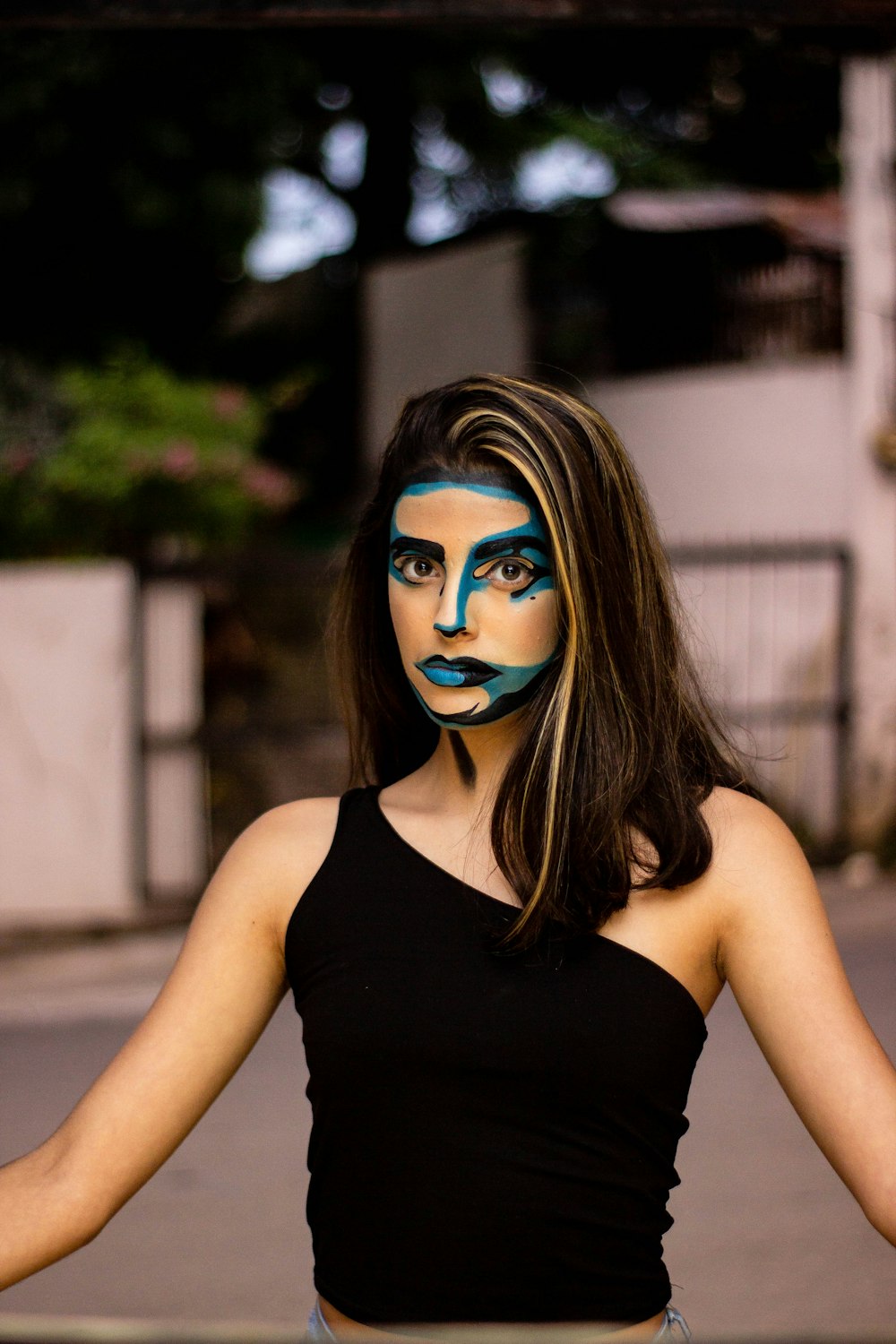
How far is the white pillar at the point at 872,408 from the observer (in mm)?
7984

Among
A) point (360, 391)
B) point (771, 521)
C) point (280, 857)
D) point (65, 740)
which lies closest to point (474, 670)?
point (280, 857)

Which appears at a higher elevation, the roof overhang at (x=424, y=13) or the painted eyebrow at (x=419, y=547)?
the roof overhang at (x=424, y=13)

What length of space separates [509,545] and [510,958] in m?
0.41

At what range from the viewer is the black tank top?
1.38 metres

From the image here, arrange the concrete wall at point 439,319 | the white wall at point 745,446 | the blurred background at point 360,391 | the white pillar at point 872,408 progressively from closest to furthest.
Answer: the blurred background at point 360,391 → the white pillar at point 872,408 → the white wall at point 745,446 → the concrete wall at point 439,319

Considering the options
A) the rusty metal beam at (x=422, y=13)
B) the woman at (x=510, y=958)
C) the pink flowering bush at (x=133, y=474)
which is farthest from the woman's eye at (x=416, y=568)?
the pink flowering bush at (x=133, y=474)

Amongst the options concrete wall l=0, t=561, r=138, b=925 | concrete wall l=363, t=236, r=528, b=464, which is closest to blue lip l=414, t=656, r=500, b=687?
concrete wall l=0, t=561, r=138, b=925

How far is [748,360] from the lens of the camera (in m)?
9.64

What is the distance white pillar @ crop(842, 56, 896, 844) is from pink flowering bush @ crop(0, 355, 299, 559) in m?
3.96

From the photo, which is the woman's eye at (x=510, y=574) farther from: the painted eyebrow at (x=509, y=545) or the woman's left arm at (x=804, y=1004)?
the woman's left arm at (x=804, y=1004)

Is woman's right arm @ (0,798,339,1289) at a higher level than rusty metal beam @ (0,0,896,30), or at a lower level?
lower

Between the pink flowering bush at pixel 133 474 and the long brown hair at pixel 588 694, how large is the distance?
24.9ft

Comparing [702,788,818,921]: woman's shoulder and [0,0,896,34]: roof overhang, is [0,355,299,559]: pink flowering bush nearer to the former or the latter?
[0,0,896,34]: roof overhang

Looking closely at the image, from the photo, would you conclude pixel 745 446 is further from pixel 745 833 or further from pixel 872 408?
pixel 745 833
